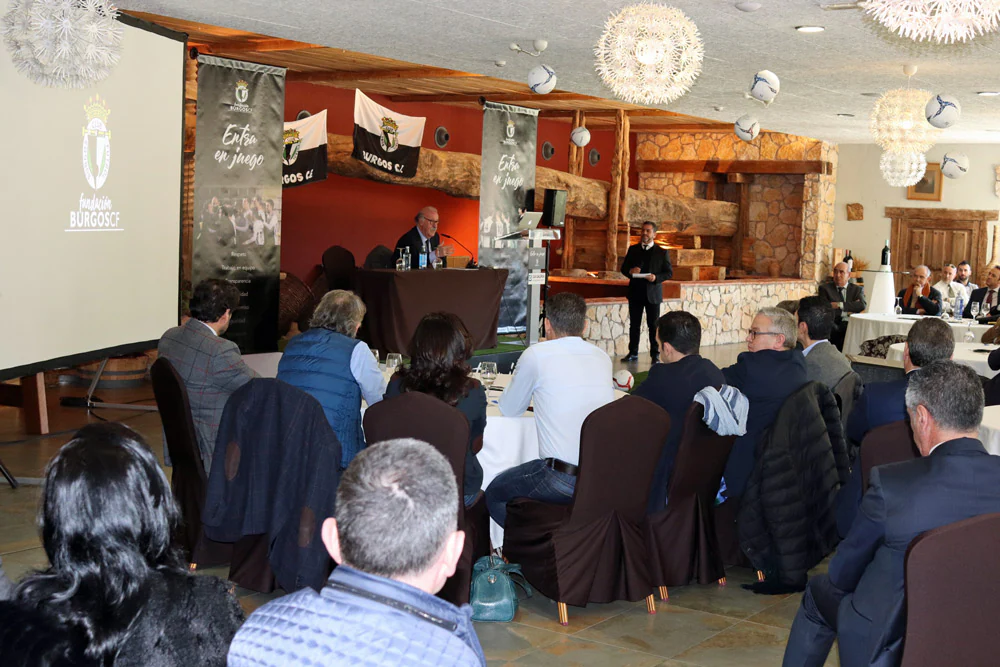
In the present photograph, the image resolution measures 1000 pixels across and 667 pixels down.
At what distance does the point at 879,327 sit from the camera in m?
9.46

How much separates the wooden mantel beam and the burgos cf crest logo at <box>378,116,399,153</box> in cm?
721

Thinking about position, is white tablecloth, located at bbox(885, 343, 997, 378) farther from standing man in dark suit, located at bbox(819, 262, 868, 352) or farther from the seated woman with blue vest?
the seated woman with blue vest

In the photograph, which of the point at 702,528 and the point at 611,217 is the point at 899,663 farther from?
the point at 611,217

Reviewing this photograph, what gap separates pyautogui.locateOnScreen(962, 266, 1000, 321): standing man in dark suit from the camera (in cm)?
956

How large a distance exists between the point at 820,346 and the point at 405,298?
4.59 m

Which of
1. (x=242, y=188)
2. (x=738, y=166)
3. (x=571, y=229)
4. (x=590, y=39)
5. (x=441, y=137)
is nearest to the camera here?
(x=590, y=39)

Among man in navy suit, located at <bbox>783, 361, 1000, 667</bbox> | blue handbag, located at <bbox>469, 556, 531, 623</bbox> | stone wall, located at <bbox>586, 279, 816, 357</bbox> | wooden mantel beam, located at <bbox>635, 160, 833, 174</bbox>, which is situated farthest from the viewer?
wooden mantel beam, located at <bbox>635, 160, 833, 174</bbox>

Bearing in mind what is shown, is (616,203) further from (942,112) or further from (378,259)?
(942,112)

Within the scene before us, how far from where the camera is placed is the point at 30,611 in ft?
5.36

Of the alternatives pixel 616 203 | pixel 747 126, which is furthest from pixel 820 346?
pixel 616 203

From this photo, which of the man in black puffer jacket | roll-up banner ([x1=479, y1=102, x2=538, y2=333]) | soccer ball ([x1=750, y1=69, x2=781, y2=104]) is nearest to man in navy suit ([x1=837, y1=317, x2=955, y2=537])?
the man in black puffer jacket

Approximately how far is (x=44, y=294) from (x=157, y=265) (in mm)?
1202

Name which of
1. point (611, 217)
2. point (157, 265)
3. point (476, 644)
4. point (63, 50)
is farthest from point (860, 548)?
point (611, 217)

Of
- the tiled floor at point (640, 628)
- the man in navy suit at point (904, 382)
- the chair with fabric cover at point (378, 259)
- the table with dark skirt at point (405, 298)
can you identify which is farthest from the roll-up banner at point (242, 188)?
the man in navy suit at point (904, 382)
